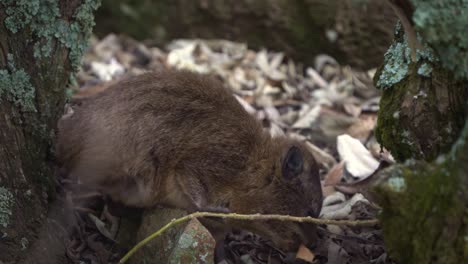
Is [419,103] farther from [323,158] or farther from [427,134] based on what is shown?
[323,158]

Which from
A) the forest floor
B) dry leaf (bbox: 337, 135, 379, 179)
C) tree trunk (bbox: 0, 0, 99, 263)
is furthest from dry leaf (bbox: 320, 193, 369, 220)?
tree trunk (bbox: 0, 0, 99, 263)

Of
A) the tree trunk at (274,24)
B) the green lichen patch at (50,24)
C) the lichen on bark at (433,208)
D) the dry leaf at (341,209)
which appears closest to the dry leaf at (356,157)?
the dry leaf at (341,209)

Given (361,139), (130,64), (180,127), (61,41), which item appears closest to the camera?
(61,41)

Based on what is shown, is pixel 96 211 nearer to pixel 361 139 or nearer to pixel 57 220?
pixel 57 220

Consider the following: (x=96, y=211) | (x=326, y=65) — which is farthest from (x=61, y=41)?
(x=326, y=65)

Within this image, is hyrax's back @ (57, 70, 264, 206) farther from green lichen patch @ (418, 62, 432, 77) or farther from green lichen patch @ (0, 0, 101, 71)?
green lichen patch @ (418, 62, 432, 77)

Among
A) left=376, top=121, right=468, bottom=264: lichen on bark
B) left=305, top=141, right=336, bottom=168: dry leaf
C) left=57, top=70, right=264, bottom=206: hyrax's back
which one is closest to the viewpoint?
left=376, top=121, right=468, bottom=264: lichen on bark
